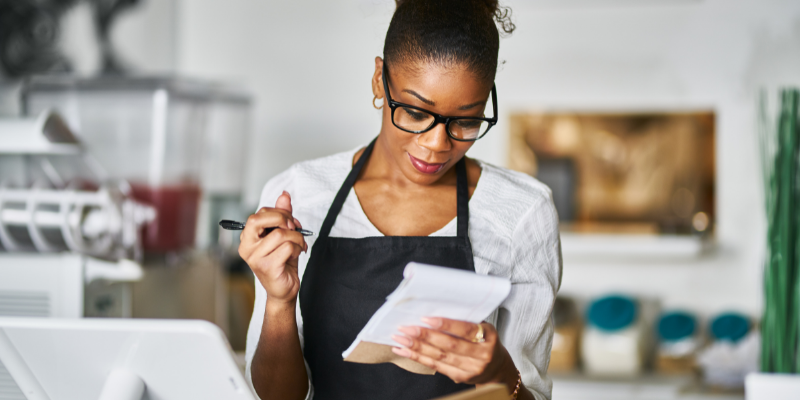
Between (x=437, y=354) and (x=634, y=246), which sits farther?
(x=634, y=246)

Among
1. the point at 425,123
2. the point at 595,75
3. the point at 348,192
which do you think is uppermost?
the point at 595,75

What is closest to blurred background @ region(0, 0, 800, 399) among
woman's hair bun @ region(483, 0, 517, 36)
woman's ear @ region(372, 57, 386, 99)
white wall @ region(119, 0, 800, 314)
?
white wall @ region(119, 0, 800, 314)

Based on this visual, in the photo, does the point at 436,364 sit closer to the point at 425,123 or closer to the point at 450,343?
the point at 450,343

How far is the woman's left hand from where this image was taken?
78 centimetres

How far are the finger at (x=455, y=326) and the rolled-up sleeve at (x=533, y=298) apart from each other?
251mm

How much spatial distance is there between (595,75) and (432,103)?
1.84m

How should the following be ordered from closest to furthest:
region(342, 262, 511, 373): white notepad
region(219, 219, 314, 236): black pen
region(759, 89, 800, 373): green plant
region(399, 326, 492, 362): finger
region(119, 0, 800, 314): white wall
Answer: region(342, 262, 511, 373): white notepad, region(399, 326, 492, 362): finger, region(219, 219, 314, 236): black pen, region(759, 89, 800, 373): green plant, region(119, 0, 800, 314): white wall

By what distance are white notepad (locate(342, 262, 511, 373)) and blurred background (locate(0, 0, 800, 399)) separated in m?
1.13

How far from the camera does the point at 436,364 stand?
2.66 feet

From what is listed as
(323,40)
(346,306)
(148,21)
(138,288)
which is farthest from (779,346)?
(148,21)

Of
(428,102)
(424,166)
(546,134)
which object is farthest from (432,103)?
(546,134)

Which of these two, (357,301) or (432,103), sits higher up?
(432,103)

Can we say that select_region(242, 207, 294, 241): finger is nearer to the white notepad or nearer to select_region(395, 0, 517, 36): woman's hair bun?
the white notepad

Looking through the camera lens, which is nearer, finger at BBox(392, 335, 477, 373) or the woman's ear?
finger at BBox(392, 335, 477, 373)
